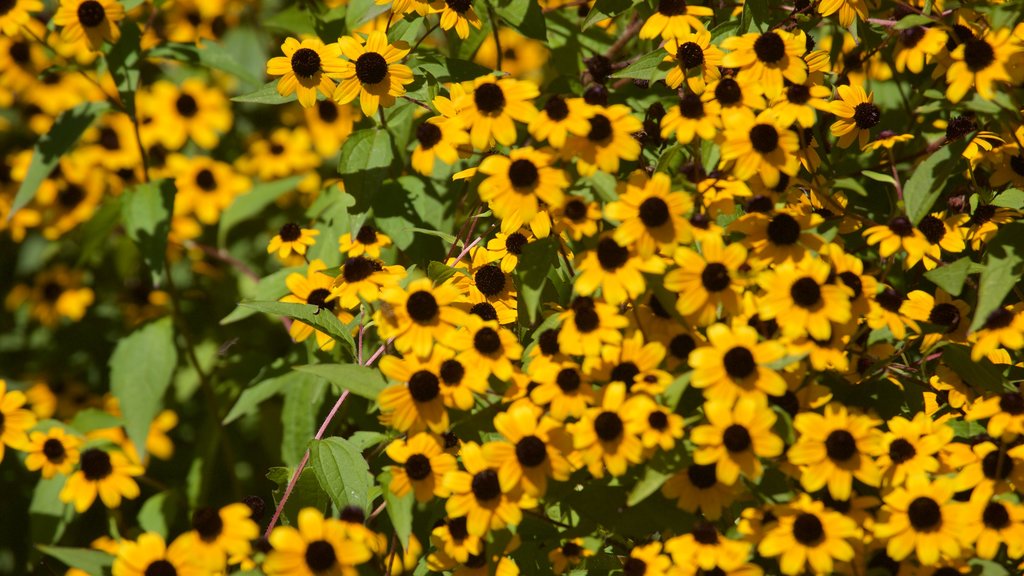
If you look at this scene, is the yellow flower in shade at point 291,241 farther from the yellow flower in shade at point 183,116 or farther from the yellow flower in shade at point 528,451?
the yellow flower in shade at point 183,116

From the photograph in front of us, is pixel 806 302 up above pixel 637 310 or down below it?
above

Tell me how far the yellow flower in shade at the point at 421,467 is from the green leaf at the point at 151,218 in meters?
1.46

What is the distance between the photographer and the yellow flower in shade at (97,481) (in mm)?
2805

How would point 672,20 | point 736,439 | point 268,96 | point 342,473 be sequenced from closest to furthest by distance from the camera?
point 736,439, point 342,473, point 672,20, point 268,96

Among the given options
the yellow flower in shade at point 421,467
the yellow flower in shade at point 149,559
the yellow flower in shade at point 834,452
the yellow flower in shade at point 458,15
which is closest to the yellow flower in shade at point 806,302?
the yellow flower in shade at point 834,452

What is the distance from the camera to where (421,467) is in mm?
1736

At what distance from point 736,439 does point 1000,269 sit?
28.2 inches

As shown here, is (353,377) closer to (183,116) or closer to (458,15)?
(458,15)

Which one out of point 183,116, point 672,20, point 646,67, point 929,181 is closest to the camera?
point 929,181

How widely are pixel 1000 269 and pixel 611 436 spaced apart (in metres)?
0.89

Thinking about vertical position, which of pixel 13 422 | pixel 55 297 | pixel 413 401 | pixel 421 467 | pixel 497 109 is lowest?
pixel 55 297

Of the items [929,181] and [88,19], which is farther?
[88,19]

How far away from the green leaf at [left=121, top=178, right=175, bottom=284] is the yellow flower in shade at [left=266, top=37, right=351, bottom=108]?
0.92 m

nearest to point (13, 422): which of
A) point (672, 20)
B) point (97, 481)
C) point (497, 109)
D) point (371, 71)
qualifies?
point (97, 481)
